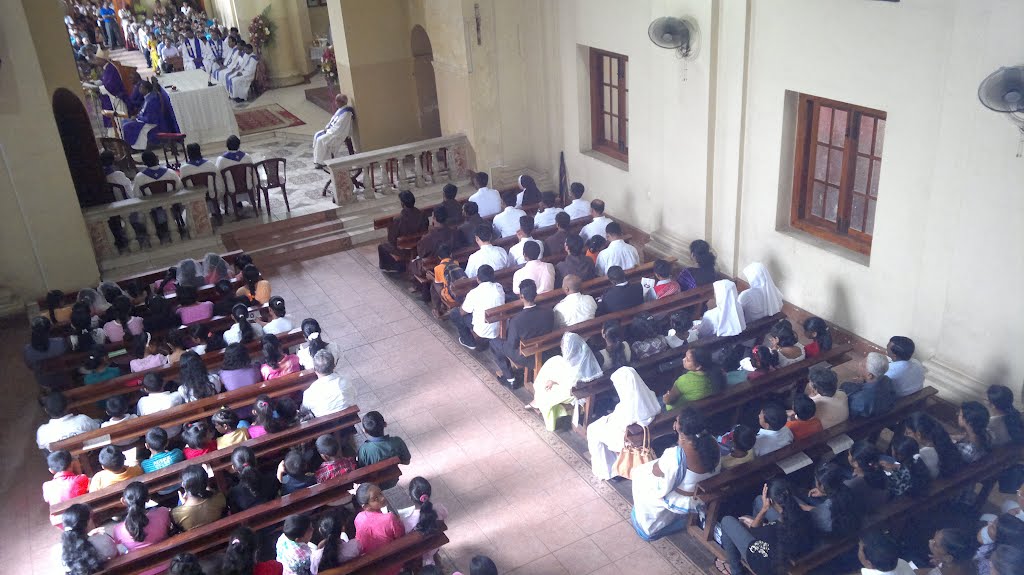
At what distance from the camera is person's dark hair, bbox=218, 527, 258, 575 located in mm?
5207

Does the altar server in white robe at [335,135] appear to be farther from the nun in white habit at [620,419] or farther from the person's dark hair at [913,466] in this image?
the person's dark hair at [913,466]

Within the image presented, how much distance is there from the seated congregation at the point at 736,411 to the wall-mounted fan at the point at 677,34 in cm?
195

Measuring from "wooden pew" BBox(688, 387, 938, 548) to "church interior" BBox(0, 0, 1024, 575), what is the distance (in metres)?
0.03

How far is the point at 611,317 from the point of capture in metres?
8.22

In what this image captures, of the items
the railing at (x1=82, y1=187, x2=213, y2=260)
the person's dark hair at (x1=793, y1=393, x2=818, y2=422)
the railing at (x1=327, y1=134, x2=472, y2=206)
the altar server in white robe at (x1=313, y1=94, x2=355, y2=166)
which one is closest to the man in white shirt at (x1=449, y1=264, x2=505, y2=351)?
the person's dark hair at (x1=793, y1=393, x2=818, y2=422)

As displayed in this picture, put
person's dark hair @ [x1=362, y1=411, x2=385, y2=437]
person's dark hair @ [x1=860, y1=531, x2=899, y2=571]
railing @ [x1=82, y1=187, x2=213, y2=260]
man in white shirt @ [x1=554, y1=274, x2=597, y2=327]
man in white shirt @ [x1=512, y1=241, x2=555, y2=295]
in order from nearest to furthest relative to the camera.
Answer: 1. person's dark hair @ [x1=860, y1=531, x2=899, y2=571]
2. person's dark hair @ [x1=362, y1=411, x2=385, y2=437]
3. man in white shirt @ [x1=554, y1=274, x2=597, y2=327]
4. man in white shirt @ [x1=512, y1=241, x2=555, y2=295]
5. railing @ [x1=82, y1=187, x2=213, y2=260]

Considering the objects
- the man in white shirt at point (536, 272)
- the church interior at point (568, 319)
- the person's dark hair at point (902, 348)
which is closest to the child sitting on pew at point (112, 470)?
the church interior at point (568, 319)

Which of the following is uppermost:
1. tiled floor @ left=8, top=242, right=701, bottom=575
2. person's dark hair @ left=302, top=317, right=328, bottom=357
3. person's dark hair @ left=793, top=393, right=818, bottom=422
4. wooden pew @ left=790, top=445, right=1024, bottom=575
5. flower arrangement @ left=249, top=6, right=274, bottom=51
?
flower arrangement @ left=249, top=6, right=274, bottom=51

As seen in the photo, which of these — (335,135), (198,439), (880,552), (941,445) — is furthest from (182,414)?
(335,135)

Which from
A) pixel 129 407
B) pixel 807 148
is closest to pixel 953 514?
pixel 807 148

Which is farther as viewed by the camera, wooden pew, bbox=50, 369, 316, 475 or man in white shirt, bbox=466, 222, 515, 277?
man in white shirt, bbox=466, 222, 515, 277

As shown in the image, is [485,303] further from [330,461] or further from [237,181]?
[237,181]

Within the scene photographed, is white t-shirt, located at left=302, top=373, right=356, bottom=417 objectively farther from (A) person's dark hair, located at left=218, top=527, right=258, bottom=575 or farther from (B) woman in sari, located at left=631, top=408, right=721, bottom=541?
(B) woman in sari, located at left=631, top=408, right=721, bottom=541

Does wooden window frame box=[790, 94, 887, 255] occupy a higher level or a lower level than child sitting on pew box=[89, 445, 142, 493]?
higher
